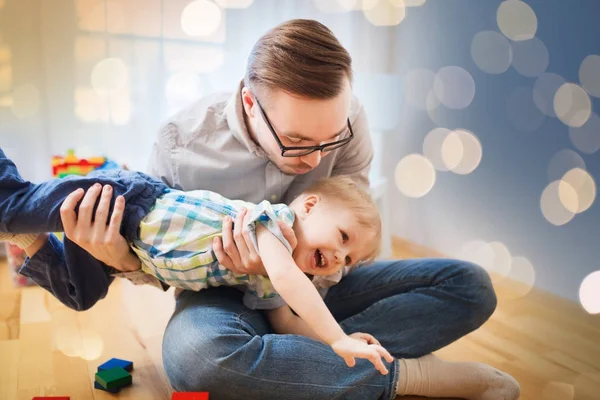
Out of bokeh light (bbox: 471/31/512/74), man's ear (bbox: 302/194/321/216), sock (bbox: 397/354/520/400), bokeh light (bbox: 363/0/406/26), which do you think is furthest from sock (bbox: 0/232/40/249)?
bokeh light (bbox: 363/0/406/26)

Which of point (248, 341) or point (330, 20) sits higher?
point (330, 20)

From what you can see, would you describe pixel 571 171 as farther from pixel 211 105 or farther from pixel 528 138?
pixel 211 105

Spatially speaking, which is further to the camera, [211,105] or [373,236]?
[211,105]

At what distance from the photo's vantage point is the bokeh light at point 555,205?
69.6 inches

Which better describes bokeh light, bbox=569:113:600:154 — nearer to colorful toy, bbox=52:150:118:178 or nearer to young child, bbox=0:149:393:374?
young child, bbox=0:149:393:374

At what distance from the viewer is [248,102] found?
1.18 m

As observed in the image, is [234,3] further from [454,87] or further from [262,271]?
[262,271]

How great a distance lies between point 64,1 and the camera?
6.57 feet

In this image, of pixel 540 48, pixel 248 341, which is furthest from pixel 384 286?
pixel 540 48

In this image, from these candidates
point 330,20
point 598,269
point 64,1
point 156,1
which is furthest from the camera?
point 330,20

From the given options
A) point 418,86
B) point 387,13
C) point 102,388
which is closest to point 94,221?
point 102,388

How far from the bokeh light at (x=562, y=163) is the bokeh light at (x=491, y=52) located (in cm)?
38

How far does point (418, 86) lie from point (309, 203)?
4.97 feet

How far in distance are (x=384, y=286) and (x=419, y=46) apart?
145 cm
